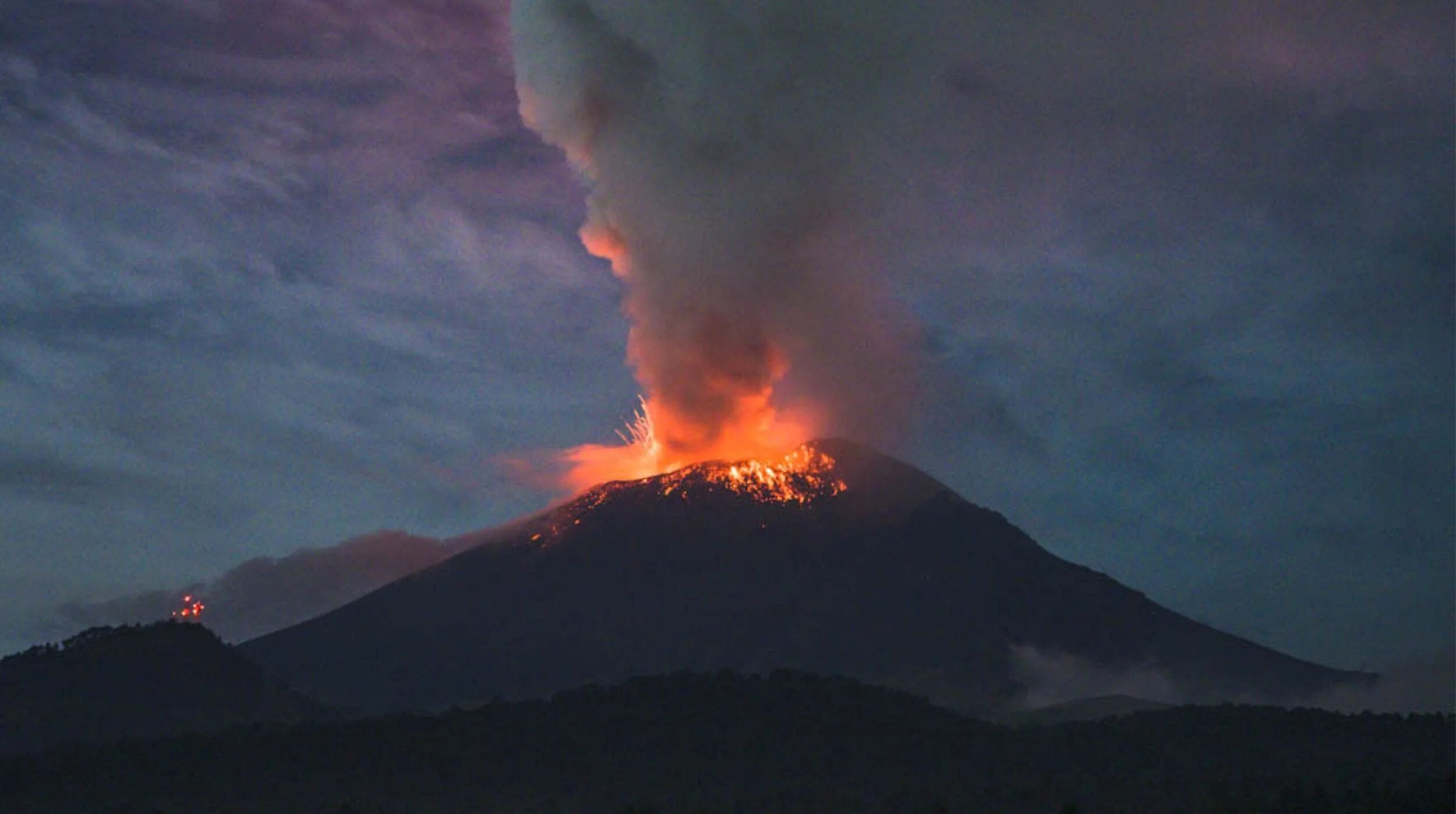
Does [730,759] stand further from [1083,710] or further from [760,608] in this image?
[760,608]

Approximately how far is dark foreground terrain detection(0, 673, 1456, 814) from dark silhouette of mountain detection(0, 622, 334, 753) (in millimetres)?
9745

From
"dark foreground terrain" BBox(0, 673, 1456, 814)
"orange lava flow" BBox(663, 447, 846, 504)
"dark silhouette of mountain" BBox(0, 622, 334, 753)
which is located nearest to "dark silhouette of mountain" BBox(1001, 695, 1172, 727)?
"dark foreground terrain" BBox(0, 673, 1456, 814)

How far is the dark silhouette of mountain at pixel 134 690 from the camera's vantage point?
89.1 metres

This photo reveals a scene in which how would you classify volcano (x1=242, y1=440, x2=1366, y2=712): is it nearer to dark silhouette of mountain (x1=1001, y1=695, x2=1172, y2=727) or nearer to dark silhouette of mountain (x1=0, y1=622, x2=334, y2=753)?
dark silhouette of mountain (x1=1001, y1=695, x2=1172, y2=727)

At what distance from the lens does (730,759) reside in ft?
270

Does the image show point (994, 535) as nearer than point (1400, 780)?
No

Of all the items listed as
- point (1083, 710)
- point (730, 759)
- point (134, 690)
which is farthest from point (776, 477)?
point (134, 690)

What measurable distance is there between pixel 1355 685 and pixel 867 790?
245 ft

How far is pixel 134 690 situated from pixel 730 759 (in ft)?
135

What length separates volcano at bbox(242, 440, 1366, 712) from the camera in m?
117

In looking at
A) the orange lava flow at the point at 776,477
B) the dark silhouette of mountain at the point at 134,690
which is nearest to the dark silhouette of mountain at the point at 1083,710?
the orange lava flow at the point at 776,477

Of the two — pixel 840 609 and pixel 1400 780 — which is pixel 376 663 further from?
pixel 1400 780

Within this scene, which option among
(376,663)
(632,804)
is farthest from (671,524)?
(632,804)

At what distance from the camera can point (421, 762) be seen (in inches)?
3147
